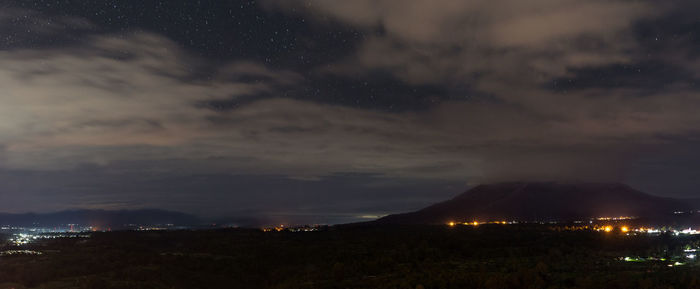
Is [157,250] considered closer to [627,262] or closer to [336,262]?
[336,262]

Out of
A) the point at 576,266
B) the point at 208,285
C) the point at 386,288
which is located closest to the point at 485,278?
the point at 386,288

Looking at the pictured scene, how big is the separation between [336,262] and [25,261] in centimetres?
5894

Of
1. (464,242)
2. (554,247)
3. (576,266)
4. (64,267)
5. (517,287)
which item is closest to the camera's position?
(517,287)

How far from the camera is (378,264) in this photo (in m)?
109

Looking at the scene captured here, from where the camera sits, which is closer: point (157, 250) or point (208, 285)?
point (208, 285)

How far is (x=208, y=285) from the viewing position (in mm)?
100250

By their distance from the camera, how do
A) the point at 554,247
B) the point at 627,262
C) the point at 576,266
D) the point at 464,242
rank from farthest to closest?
the point at 464,242 < the point at 554,247 < the point at 627,262 < the point at 576,266

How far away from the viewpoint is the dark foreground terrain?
7756 centimetres

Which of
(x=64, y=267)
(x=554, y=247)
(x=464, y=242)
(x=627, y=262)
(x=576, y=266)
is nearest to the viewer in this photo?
(x=576, y=266)

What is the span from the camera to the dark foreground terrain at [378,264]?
77.6 metres

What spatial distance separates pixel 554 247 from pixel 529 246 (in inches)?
212

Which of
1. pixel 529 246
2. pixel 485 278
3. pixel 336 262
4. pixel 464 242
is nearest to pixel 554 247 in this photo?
pixel 529 246

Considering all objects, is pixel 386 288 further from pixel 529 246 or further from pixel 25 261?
pixel 25 261

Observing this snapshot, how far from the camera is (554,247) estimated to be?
5039 inches
